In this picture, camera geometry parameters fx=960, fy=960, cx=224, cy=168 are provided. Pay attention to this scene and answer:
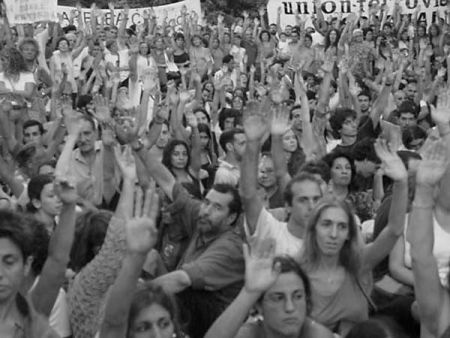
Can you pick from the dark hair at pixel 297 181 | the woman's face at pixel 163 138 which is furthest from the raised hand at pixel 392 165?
the woman's face at pixel 163 138

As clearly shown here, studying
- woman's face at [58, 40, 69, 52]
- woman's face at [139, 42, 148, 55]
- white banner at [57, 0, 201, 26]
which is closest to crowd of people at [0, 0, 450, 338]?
woman's face at [58, 40, 69, 52]

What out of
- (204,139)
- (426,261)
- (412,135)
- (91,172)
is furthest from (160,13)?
(426,261)

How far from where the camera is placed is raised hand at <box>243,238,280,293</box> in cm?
329

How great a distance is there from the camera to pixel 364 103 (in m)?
9.98

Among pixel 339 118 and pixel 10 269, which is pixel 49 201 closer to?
pixel 10 269

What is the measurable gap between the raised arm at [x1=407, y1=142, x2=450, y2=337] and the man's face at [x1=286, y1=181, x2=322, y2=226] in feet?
3.39

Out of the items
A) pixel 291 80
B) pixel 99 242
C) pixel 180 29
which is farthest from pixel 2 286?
pixel 180 29

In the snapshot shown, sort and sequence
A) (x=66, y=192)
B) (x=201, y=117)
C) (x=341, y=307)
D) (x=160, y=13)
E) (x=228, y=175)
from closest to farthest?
(x=66, y=192) → (x=341, y=307) → (x=228, y=175) → (x=201, y=117) → (x=160, y=13)

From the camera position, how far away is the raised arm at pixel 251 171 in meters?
4.52

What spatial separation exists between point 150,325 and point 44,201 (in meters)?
1.93

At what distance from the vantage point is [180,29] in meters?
17.2

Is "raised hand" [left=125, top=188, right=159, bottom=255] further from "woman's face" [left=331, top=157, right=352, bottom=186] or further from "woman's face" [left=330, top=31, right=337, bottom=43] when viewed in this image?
"woman's face" [left=330, top=31, right=337, bottom=43]

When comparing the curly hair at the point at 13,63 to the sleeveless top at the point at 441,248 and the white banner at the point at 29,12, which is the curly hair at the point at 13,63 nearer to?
the white banner at the point at 29,12

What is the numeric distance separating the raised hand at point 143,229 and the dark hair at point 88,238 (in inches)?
41.0
